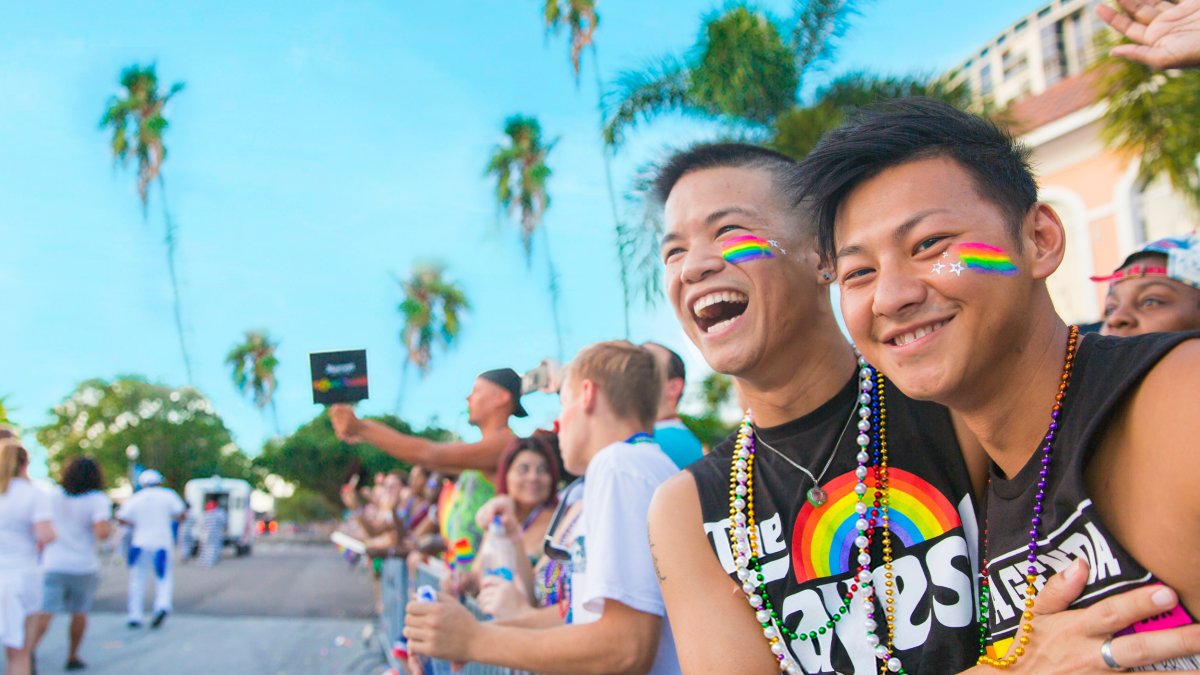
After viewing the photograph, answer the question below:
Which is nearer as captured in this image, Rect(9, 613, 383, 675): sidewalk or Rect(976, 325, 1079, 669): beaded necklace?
Rect(976, 325, 1079, 669): beaded necklace

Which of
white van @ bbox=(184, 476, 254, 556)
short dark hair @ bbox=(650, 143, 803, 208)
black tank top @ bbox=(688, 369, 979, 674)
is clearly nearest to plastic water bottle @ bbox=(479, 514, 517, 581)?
black tank top @ bbox=(688, 369, 979, 674)

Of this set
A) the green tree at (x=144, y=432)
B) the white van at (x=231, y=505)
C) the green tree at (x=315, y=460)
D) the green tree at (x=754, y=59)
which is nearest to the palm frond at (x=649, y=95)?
the green tree at (x=754, y=59)

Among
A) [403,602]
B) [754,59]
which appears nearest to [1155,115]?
[754,59]

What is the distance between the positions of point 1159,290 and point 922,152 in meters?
2.49

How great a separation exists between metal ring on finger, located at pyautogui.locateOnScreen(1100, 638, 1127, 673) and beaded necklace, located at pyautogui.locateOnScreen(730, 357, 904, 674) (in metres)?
0.38

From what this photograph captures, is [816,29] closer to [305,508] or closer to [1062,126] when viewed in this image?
[1062,126]

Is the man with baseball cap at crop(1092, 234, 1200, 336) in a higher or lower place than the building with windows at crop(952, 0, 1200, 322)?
lower

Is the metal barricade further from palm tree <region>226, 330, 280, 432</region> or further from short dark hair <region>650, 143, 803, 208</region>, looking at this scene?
palm tree <region>226, 330, 280, 432</region>

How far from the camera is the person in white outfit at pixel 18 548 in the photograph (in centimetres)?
658

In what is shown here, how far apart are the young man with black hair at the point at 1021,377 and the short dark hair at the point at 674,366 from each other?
8.85 ft

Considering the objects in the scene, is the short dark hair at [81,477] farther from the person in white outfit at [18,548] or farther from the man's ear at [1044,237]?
the man's ear at [1044,237]

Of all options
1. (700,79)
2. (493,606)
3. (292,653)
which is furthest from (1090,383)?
(700,79)

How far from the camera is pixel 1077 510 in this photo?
1.30 meters

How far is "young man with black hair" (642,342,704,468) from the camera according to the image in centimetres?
383
